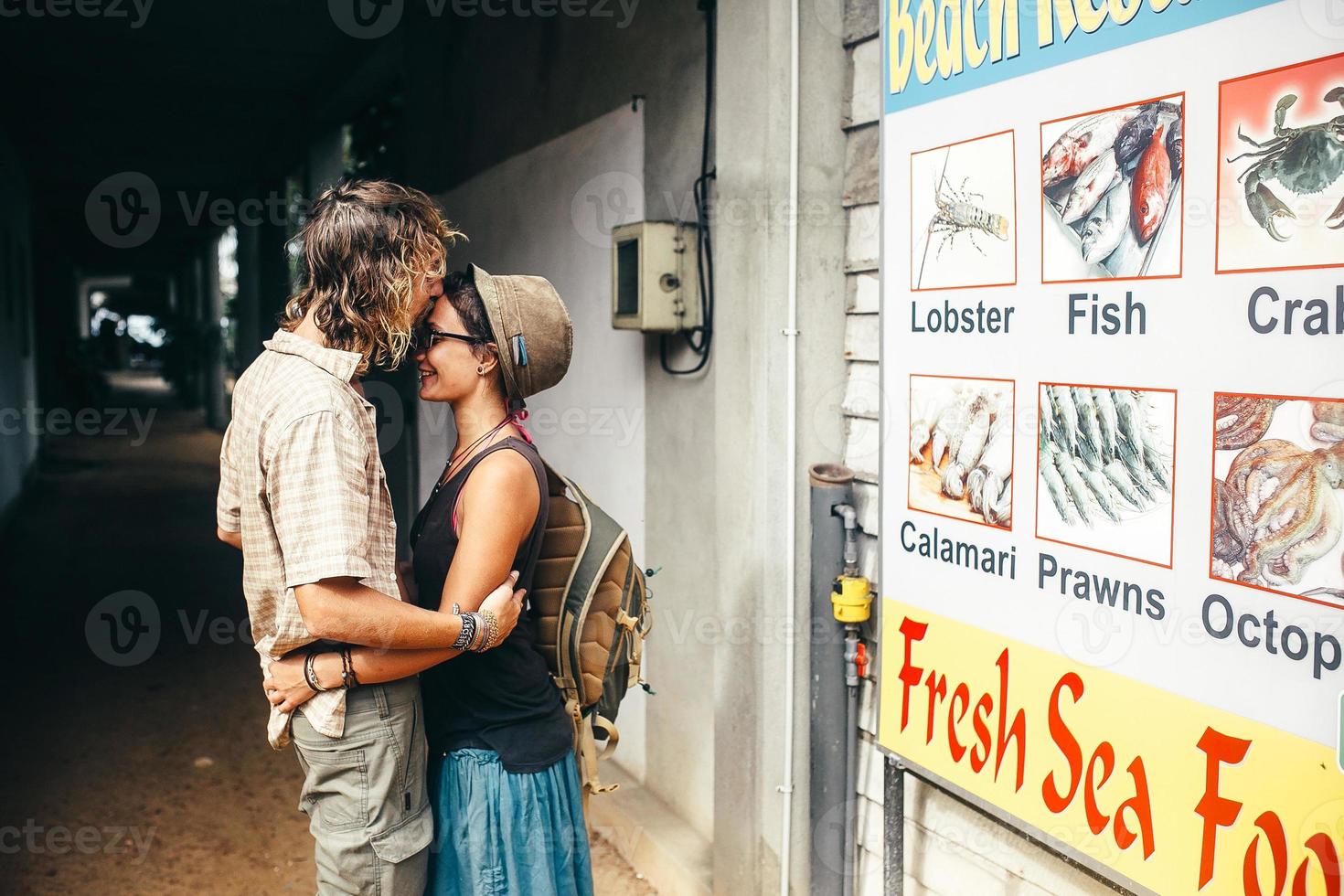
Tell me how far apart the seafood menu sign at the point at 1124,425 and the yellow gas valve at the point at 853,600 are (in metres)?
0.13

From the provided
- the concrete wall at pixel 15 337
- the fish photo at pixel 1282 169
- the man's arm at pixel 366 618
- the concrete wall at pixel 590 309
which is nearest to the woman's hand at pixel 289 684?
the man's arm at pixel 366 618

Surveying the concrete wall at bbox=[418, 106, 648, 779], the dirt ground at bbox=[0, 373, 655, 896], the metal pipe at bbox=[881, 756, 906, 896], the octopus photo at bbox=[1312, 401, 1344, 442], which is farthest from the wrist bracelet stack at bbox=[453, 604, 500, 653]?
the concrete wall at bbox=[418, 106, 648, 779]

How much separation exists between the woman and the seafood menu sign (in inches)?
32.3

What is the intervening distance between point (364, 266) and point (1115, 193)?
1.28 metres

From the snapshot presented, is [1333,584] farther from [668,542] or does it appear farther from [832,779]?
[668,542]

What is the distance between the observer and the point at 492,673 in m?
2.04

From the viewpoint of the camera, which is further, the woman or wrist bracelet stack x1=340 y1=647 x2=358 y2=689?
the woman

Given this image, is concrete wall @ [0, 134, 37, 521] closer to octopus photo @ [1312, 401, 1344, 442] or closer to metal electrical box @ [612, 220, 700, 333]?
Answer: metal electrical box @ [612, 220, 700, 333]

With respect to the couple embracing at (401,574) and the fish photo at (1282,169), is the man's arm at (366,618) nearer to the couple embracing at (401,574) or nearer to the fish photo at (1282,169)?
the couple embracing at (401,574)

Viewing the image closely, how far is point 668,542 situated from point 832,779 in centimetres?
128

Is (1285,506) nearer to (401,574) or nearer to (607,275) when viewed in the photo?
(401,574)

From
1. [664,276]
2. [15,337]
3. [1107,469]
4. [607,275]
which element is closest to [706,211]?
[664,276]

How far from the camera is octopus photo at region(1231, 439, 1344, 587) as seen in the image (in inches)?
61.8

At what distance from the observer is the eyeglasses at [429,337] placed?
79.9 inches
